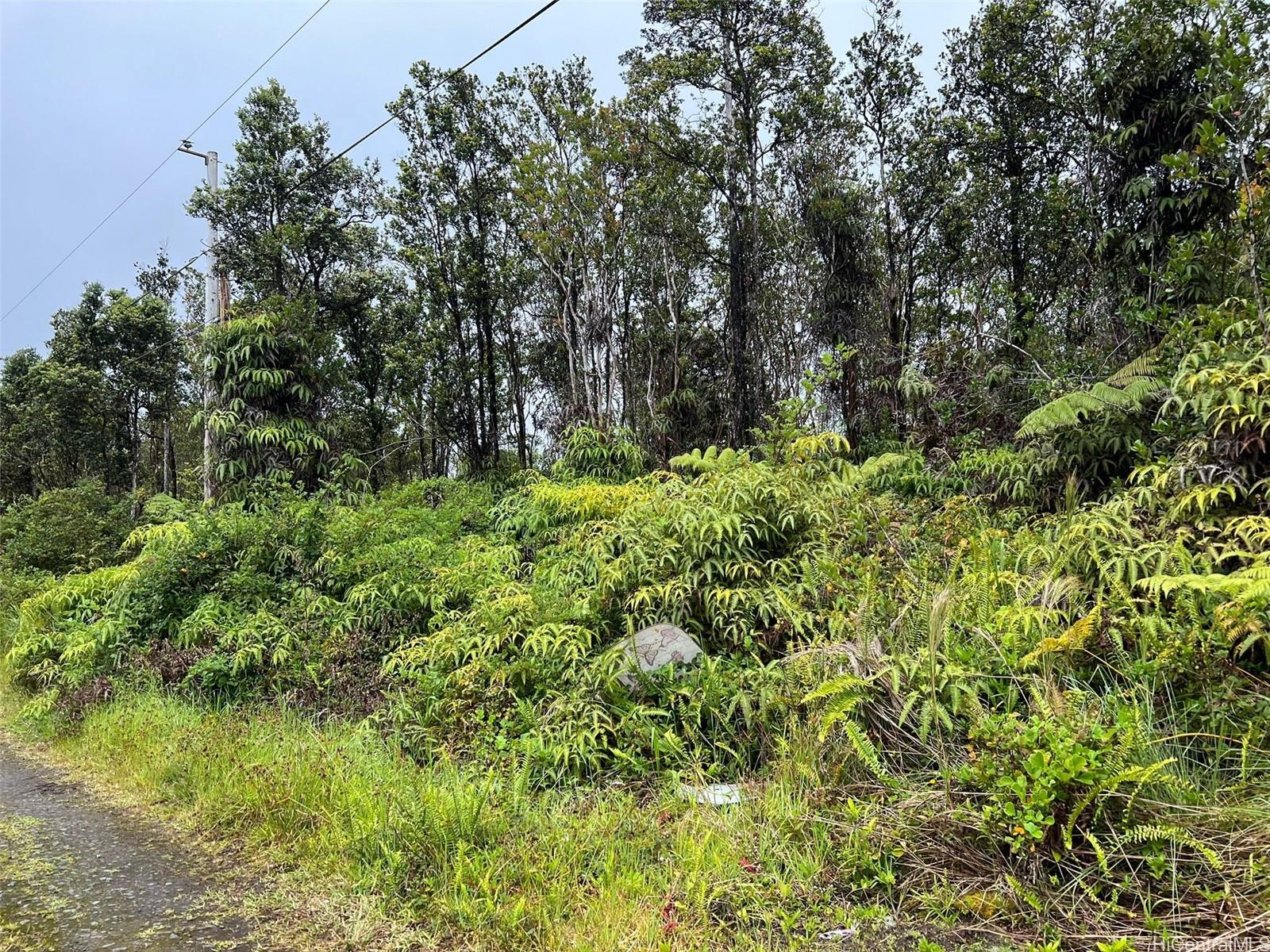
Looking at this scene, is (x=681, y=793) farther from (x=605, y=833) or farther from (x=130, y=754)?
(x=130, y=754)

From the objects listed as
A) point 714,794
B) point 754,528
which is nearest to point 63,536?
point 754,528

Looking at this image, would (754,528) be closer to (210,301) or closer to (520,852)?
(520,852)

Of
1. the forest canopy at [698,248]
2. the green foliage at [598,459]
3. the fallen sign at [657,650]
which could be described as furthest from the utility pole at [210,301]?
the fallen sign at [657,650]

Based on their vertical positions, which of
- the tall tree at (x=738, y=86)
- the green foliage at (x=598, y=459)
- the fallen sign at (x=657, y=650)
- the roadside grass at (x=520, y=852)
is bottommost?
the roadside grass at (x=520, y=852)

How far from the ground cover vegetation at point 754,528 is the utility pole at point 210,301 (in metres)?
0.30

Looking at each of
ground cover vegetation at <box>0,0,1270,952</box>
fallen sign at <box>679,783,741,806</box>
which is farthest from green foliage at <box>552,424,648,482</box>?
fallen sign at <box>679,783,741,806</box>

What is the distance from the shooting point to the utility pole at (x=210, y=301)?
30.0 feet

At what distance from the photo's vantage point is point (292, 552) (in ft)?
21.7

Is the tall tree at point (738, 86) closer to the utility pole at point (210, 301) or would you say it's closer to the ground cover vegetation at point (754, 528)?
the ground cover vegetation at point (754, 528)

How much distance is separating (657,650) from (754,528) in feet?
3.59

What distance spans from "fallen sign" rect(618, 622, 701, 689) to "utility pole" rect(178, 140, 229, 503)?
268 inches

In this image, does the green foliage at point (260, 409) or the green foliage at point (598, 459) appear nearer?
A: the green foliage at point (260, 409)

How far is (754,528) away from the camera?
4766 millimetres

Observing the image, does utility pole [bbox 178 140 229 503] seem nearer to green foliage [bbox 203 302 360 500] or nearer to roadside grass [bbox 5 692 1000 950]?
green foliage [bbox 203 302 360 500]
